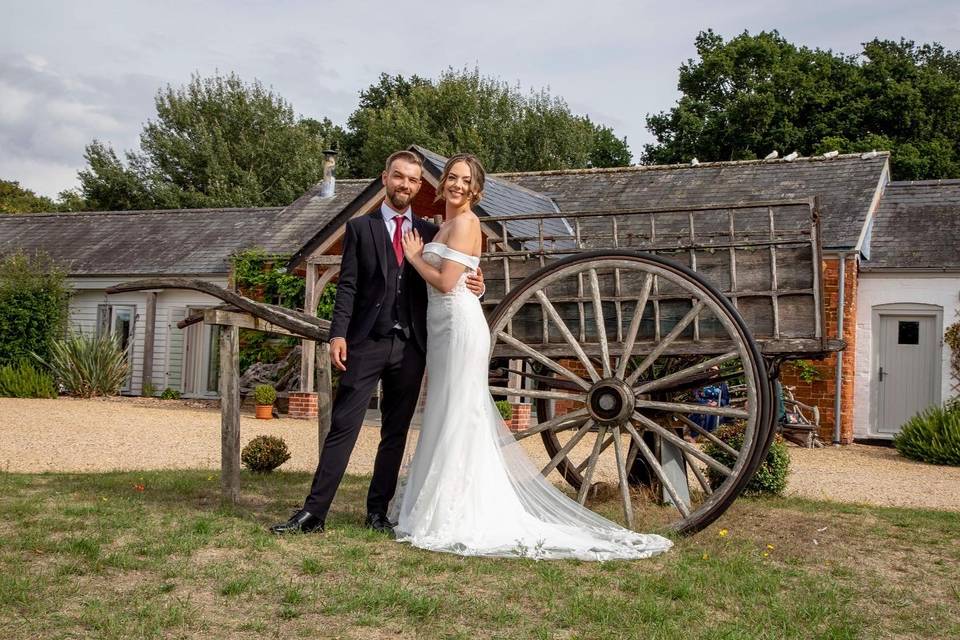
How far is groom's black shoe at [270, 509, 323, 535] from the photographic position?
557 centimetres

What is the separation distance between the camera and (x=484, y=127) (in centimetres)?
3466

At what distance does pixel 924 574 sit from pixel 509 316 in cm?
281

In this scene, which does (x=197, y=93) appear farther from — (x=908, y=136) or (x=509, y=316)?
(x=509, y=316)

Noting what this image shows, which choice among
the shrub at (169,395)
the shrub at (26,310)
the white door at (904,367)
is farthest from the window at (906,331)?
the shrub at (26,310)

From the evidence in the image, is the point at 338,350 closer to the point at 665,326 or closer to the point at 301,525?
the point at 301,525

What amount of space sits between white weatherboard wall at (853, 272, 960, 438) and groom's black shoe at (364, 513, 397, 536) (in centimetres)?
1222

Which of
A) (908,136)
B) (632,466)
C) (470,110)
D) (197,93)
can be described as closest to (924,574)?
(632,466)

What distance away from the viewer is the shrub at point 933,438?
12906 mm

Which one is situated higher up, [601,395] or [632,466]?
[601,395]

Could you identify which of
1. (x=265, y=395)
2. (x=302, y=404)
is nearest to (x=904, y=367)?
(x=302, y=404)

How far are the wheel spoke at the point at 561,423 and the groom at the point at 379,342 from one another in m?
0.79

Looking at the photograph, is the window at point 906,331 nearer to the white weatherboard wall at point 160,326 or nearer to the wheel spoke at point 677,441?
the wheel spoke at point 677,441

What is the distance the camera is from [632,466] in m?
7.65

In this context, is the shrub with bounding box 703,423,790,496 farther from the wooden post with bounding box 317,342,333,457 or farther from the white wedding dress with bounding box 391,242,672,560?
the wooden post with bounding box 317,342,333,457
